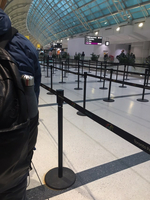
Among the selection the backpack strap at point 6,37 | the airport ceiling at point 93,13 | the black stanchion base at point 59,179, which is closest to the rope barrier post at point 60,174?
the black stanchion base at point 59,179

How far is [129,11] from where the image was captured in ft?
65.9

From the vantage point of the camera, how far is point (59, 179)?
1.98 m

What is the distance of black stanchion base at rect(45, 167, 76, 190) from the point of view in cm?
188

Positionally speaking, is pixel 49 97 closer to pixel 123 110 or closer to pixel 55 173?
pixel 123 110

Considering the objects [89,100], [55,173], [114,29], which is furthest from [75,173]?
[114,29]

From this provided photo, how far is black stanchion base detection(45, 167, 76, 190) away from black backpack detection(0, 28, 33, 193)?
1.11 meters

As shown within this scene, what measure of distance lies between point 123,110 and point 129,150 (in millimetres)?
2025

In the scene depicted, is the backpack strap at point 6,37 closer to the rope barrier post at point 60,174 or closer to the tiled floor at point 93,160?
the rope barrier post at point 60,174

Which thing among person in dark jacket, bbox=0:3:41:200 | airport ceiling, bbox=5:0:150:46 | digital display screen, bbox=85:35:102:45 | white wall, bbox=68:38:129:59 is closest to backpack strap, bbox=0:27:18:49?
person in dark jacket, bbox=0:3:41:200

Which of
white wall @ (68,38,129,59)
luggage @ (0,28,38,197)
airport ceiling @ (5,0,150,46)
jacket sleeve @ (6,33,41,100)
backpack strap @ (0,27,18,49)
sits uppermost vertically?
airport ceiling @ (5,0,150,46)

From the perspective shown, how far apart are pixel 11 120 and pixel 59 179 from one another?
1463 mm

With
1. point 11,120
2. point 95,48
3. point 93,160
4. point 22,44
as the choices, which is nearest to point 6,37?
point 22,44

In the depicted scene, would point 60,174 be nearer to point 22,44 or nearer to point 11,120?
point 11,120

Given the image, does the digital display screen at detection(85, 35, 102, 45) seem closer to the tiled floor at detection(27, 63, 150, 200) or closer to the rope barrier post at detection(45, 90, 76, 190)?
the tiled floor at detection(27, 63, 150, 200)
